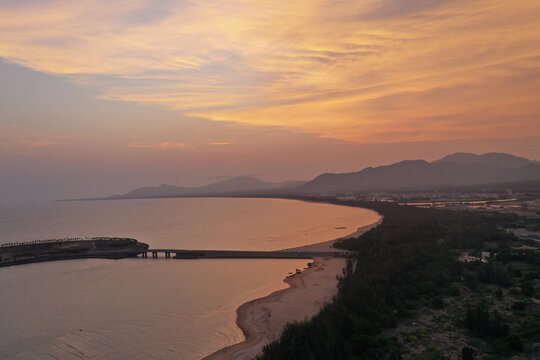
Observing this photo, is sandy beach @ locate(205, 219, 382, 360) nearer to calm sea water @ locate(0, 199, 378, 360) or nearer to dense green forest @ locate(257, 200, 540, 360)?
calm sea water @ locate(0, 199, 378, 360)

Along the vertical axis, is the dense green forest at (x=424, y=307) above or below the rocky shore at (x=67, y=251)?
above

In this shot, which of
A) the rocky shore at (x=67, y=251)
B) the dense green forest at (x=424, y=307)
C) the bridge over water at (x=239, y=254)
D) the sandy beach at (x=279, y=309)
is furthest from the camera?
the rocky shore at (x=67, y=251)

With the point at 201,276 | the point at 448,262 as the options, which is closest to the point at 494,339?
the point at 448,262

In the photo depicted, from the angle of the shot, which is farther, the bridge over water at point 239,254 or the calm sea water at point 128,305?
the bridge over water at point 239,254

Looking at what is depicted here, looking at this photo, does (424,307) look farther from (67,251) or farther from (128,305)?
(67,251)

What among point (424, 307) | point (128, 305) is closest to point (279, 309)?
point (424, 307)

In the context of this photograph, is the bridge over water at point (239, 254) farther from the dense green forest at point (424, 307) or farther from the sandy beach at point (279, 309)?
the dense green forest at point (424, 307)

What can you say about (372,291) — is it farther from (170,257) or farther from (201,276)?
(170,257)

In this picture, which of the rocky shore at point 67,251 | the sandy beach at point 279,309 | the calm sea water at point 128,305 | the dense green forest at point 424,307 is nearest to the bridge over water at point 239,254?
the calm sea water at point 128,305
